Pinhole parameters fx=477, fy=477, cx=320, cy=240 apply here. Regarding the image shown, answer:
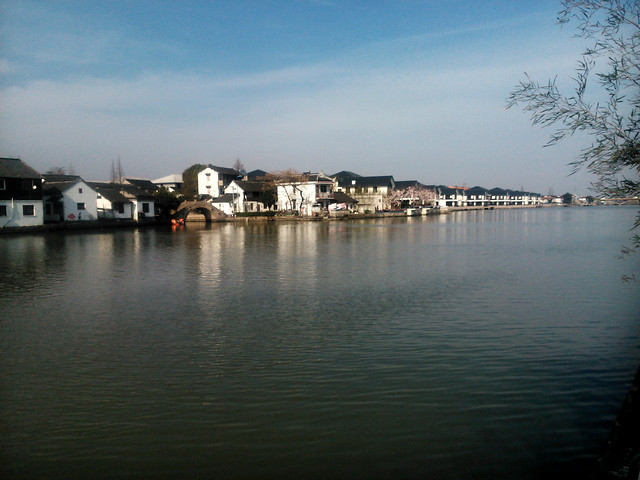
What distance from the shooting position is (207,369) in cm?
661

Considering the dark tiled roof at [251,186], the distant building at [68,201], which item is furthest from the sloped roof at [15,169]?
the dark tiled roof at [251,186]

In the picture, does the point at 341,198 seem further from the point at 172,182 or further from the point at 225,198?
the point at 172,182

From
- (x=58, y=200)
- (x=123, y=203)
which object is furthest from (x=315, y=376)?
(x=123, y=203)

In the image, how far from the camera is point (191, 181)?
65.4 metres

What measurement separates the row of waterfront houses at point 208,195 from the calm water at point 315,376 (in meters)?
24.5

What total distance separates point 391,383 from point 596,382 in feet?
8.32

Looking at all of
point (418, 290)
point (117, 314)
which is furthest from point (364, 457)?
point (418, 290)

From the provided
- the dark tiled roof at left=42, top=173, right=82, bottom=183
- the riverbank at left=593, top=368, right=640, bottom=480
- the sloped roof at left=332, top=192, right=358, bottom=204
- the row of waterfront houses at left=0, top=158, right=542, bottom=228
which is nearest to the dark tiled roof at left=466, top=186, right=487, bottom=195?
the row of waterfront houses at left=0, top=158, right=542, bottom=228

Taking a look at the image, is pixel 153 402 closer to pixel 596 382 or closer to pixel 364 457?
pixel 364 457

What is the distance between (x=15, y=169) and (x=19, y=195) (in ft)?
6.54

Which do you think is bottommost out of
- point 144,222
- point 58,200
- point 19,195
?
point 144,222

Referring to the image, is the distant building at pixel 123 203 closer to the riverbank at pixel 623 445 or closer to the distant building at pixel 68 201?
the distant building at pixel 68 201

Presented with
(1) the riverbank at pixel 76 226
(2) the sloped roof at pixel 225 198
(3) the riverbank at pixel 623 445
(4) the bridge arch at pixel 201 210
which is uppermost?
(2) the sloped roof at pixel 225 198

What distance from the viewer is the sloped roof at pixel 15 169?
107ft
